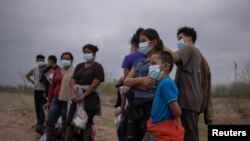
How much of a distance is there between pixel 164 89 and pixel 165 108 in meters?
0.21

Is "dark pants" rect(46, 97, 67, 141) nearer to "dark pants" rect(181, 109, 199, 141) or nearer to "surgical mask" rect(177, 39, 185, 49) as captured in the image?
"surgical mask" rect(177, 39, 185, 49)

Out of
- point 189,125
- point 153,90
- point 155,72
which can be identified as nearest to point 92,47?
point 153,90

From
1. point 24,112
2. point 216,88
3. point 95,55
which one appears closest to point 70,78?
point 95,55

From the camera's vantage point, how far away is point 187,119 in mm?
5211

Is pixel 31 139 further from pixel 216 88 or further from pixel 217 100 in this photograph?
pixel 216 88

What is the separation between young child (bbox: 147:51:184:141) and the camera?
4.41 m

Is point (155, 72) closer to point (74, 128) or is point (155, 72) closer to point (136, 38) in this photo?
point (136, 38)

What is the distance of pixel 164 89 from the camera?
4434 mm

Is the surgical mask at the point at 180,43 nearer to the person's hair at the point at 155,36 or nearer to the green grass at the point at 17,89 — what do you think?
the person's hair at the point at 155,36

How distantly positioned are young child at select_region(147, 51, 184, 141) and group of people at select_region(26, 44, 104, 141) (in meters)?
2.85

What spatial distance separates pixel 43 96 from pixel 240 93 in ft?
33.0

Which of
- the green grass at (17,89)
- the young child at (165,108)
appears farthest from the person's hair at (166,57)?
the green grass at (17,89)

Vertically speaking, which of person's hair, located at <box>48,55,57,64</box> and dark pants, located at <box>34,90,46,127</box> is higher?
person's hair, located at <box>48,55,57,64</box>

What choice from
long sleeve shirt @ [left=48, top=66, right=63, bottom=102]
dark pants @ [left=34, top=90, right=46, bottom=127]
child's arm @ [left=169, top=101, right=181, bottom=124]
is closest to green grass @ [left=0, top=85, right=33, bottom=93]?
dark pants @ [left=34, top=90, right=46, bottom=127]
